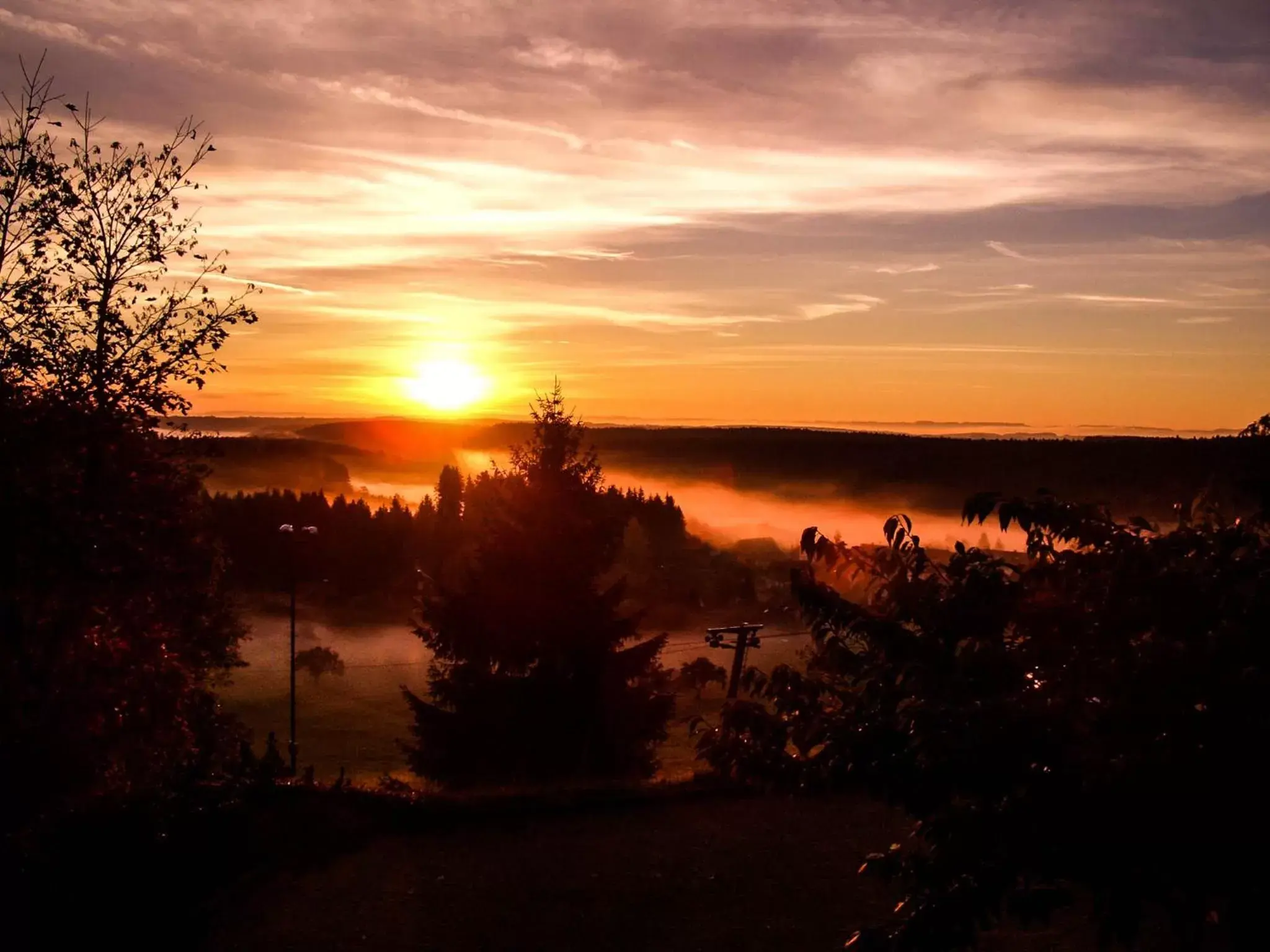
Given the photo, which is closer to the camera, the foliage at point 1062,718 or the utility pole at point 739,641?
the foliage at point 1062,718

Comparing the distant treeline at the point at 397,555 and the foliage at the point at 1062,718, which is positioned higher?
the foliage at the point at 1062,718

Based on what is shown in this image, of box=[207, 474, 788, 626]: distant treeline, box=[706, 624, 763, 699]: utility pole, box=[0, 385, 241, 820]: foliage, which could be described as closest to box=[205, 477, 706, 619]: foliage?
box=[207, 474, 788, 626]: distant treeline

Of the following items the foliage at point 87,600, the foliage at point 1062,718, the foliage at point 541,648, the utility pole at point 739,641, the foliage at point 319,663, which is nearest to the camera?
the foliage at point 1062,718

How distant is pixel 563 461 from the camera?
79.8 feet

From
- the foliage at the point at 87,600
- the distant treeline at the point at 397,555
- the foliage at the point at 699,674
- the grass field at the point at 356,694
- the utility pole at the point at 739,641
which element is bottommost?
the grass field at the point at 356,694

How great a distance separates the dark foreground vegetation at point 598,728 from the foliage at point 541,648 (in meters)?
0.08

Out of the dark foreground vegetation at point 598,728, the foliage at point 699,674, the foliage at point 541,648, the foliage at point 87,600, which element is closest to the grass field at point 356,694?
the foliage at point 699,674

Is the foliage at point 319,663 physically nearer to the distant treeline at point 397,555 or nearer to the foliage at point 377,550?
the distant treeline at point 397,555

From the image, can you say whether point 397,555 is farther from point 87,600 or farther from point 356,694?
point 87,600

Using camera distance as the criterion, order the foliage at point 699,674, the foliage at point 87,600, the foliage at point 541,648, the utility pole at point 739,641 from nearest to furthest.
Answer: the foliage at point 87,600, the foliage at point 541,648, the utility pole at point 739,641, the foliage at point 699,674

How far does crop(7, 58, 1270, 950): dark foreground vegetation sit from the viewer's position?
5207mm

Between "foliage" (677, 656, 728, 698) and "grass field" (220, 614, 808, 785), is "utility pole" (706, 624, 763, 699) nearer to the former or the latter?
"grass field" (220, 614, 808, 785)

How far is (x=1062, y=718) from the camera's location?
17.2ft

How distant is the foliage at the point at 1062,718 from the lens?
494 cm
